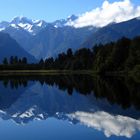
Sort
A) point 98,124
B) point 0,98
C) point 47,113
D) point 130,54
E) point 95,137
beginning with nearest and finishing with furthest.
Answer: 1. point 95,137
2. point 98,124
3. point 47,113
4. point 0,98
5. point 130,54

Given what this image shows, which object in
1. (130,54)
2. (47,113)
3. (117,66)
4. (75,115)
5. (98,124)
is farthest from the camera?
(117,66)

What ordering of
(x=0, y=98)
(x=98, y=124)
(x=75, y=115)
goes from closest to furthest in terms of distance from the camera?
(x=98, y=124)
(x=75, y=115)
(x=0, y=98)

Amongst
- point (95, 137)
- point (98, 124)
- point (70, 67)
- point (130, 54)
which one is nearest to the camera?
point (95, 137)

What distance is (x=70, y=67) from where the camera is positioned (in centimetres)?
19850

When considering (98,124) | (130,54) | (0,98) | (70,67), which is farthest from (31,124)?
(70,67)

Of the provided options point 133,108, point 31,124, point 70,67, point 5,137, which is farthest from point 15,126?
point 70,67

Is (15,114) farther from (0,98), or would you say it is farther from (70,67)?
(70,67)

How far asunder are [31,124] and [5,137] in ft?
22.0

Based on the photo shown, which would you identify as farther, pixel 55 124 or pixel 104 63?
pixel 104 63

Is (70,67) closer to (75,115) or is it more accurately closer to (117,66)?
(117,66)

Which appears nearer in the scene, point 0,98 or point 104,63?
point 0,98

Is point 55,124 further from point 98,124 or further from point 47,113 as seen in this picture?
point 47,113

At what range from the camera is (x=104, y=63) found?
483 feet

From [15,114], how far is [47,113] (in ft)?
10.8
